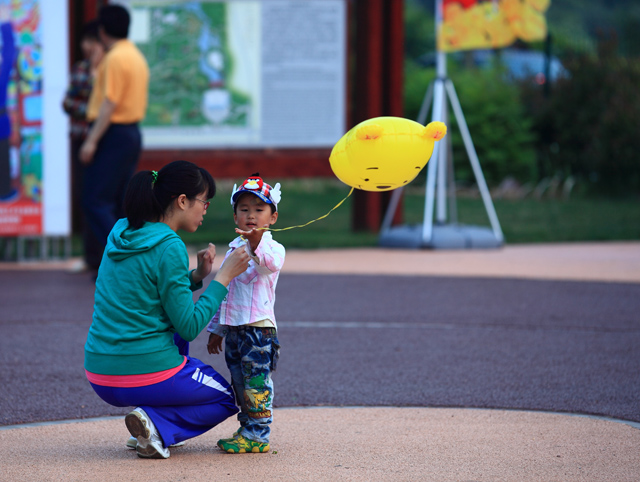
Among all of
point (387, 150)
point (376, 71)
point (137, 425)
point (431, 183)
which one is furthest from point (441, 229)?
point (137, 425)

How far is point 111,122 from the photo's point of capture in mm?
7801

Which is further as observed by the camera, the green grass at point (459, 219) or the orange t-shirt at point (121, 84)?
the green grass at point (459, 219)

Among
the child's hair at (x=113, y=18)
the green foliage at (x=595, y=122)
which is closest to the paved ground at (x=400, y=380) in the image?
the child's hair at (x=113, y=18)

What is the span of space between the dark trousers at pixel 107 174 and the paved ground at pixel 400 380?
0.59m

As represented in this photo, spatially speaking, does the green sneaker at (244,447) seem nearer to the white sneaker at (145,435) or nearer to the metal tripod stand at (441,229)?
the white sneaker at (145,435)

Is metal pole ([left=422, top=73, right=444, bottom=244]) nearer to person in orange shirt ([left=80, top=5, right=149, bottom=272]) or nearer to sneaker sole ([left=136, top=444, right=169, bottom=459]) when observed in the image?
person in orange shirt ([left=80, top=5, right=149, bottom=272])

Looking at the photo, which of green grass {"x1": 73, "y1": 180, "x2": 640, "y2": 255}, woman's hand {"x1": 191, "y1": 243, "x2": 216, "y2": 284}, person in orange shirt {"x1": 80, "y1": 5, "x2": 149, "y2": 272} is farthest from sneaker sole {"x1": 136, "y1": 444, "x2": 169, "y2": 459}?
green grass {"x1": 73, "y1": 180, "x2": 640, "y2": 255}

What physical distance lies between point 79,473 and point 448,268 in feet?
20.0

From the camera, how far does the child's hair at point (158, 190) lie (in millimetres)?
3410

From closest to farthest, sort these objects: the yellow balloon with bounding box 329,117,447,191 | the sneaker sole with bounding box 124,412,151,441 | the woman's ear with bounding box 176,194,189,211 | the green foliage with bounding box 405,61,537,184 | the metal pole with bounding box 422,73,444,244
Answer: the sneaker sole with bounding box 124,412,151,441
the woman's ear with bounding box 176,194,189,211
the yellow balloon with bounding box 329,117,447,191
the metal pole with bounding box 422,73,444,244
the green foliage with bounding box 405,61,537,184

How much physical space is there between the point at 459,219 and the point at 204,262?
421 inches

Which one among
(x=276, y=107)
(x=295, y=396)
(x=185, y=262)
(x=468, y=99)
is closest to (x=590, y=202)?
(x=468, y=99)

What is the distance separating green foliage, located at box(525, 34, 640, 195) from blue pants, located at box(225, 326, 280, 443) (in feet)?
52.6

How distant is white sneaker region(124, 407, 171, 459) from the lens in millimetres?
3328
